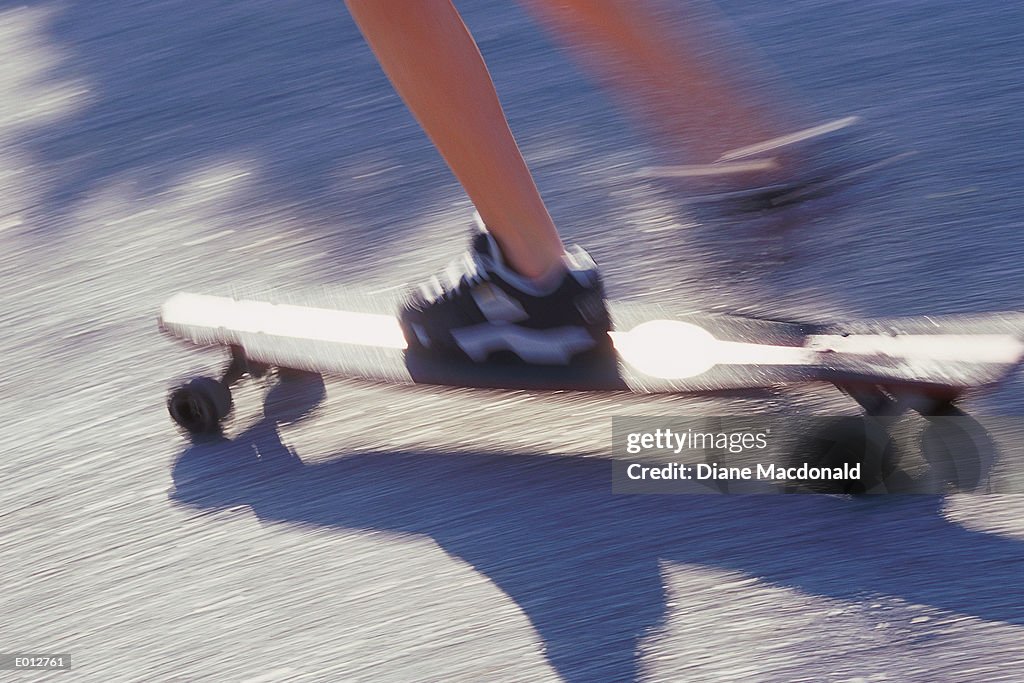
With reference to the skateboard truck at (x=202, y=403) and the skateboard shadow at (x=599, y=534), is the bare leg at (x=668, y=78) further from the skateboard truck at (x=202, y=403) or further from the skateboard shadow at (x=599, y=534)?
the skateboard truck at (x=202, y=403)

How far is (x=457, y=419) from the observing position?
1.59 meters

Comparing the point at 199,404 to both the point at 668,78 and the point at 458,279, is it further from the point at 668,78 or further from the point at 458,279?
the point at 668,78

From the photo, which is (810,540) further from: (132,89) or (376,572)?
(132,89)

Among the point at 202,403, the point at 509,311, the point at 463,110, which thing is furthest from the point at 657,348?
the point at 202,403

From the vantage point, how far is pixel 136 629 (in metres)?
1.35

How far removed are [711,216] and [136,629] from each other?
3.70 feet

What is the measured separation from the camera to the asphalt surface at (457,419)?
1.22 meters

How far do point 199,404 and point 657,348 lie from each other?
63 cm

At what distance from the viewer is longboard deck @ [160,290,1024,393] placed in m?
1.32

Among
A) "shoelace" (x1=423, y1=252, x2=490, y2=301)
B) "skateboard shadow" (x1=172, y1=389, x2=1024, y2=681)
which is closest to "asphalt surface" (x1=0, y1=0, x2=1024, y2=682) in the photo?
"skateboard shadow" (x1=172, y1=389, x2=1024, y2=681)

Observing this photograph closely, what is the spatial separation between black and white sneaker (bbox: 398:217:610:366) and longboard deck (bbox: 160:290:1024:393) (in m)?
0.02

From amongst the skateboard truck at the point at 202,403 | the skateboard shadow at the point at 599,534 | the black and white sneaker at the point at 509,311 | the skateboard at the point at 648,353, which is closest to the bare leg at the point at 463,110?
the black and white sneaker at the point at 509,311

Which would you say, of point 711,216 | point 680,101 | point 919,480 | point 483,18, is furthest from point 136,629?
point 483,18

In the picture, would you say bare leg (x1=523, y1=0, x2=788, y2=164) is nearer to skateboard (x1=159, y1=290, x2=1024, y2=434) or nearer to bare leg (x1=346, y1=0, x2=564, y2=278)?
skateboard (x1=159, y1=290, x2=1024, y2=434)
